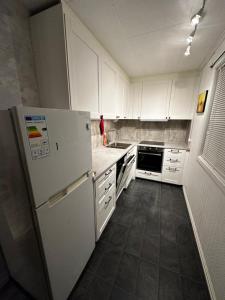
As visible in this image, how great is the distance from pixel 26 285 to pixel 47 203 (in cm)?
92

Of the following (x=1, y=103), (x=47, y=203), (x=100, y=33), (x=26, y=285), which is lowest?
(x=26, y=285)

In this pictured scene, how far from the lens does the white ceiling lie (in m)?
1.01

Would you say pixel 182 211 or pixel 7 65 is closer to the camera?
pixel 7 65

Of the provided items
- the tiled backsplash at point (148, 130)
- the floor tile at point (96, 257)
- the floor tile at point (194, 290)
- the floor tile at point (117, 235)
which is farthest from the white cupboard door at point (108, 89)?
the floor tile at point (194, 290)

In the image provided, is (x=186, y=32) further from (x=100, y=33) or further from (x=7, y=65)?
(x=7, y=65)

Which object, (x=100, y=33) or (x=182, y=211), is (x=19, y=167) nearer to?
(x=100, y=33)

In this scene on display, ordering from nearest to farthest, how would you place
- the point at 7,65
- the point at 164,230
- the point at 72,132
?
the point at 72,132 → the point at 7,65 → the point at 164,230

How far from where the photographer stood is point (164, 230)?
1642 millimetres

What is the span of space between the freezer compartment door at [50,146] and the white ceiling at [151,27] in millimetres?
966

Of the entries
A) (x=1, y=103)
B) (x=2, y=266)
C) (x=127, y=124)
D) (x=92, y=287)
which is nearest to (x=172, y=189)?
(x=127, y=124)

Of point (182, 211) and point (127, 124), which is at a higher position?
point (127, 124)

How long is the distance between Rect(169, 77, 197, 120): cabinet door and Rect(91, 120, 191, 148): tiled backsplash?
320 mm

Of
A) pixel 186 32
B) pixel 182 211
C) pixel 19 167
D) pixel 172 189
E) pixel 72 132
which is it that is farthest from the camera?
pixel 172 189

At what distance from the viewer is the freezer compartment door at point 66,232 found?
727mm
